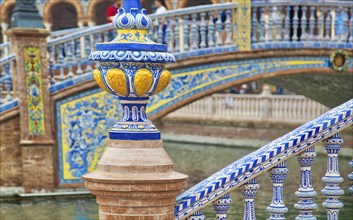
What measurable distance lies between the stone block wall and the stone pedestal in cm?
603

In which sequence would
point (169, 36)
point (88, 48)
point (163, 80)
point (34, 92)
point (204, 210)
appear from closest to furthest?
1. point (163, 80)
2. point (204, 210)
3. point (34, 92)
4. point (88, 48)
5. point (169, 36)

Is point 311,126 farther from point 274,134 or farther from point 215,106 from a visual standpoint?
point 215,106

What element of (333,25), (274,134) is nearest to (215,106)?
(274,134)

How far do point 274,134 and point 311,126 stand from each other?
14524 millimetres

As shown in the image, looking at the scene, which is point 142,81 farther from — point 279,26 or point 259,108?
point 259,108

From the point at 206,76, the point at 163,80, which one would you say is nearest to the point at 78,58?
the point at 206,76

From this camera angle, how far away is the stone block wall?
8.84 meters

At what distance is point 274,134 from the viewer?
17.5 metres

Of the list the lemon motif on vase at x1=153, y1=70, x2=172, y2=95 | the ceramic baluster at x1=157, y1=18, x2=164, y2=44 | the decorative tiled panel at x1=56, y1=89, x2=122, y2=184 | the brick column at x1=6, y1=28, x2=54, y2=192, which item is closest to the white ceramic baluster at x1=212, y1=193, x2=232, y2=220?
the lemon motif on vase at x1=153, y1=70, x2=172, y2=95

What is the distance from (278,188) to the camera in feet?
10.4

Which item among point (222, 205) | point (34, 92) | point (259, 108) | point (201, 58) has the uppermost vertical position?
point (201, 58)

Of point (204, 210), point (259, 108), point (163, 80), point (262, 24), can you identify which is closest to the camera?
point (163, 80)

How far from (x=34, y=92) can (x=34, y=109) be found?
24cm

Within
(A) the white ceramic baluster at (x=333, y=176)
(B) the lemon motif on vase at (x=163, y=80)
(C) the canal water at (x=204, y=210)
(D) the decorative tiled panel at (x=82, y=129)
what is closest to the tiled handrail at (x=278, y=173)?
(A) the white ceramic baluster at (x=333, y=176)
